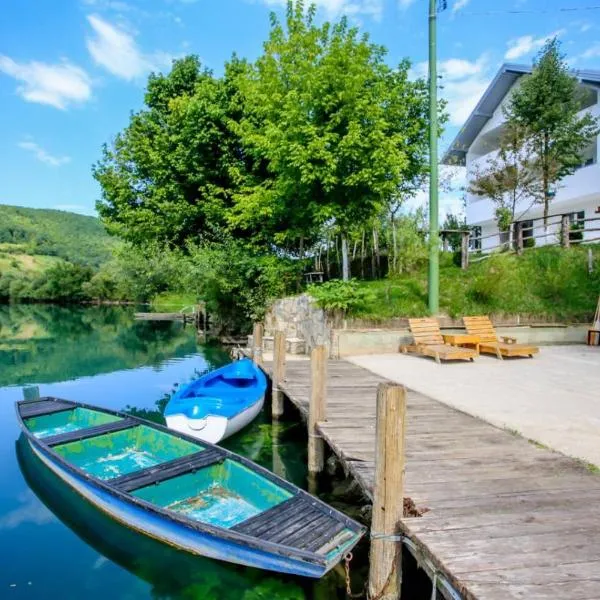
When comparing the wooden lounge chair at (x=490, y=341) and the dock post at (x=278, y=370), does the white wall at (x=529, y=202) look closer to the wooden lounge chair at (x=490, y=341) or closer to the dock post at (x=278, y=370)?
the wooden lounge chair at (x=490, y=341)

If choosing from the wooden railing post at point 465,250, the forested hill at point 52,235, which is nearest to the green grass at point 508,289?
the wooden railing post at point 465,250

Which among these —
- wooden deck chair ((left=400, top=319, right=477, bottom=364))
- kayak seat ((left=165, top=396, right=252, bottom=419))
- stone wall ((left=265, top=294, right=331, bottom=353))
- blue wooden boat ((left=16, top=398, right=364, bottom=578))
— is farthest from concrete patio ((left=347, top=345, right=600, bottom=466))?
kayak seat ((left=165, top=396, right=252, bottom=419))

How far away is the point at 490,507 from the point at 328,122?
1205cm

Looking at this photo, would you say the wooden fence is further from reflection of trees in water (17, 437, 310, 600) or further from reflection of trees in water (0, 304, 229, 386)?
reflection of trees in water (17, 437, 310, 600)

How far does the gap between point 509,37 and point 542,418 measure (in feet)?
59.6

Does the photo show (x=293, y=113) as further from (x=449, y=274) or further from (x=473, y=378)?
(x=473, y=378)

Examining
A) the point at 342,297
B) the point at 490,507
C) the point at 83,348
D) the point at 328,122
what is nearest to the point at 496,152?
the point at 328,122

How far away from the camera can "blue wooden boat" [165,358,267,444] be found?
8.55 m

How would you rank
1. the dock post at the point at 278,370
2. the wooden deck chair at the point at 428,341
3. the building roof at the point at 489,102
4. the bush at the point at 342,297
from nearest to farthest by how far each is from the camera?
the dock post at the point at 278,370
the wooden deck chair at the point at 428,341
the bush at the point at 342,297
the building roof at the point at 489,102

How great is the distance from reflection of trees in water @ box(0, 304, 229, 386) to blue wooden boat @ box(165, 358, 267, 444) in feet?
30.0

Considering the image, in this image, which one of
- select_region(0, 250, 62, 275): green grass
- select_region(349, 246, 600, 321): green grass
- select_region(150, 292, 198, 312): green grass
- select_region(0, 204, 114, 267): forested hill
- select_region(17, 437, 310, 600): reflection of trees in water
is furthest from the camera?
select_region(0, 204, 114, 267): forested hill

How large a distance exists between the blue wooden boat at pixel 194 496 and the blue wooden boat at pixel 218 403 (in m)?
0.76

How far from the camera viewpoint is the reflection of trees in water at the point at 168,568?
4.92m

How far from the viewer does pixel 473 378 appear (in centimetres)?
993
